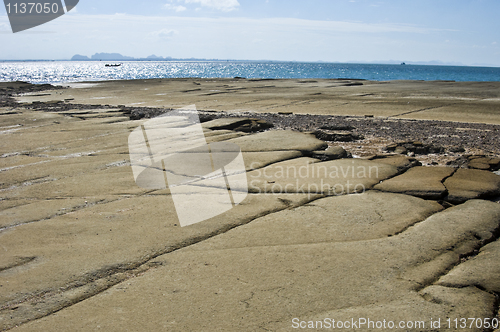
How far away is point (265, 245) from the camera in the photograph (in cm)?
265

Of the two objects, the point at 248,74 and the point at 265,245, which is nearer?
the point at 265,245

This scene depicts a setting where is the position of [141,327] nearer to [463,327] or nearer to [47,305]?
[47,305]

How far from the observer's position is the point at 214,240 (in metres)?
2.75

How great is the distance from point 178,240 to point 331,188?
1.69m
